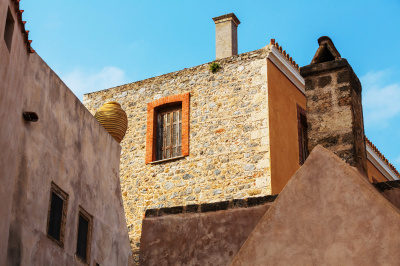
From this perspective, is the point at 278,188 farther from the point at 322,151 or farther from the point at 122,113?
the point at 322,151

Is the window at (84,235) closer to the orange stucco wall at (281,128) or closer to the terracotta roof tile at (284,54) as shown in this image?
the orange stucco wall at (281,128)

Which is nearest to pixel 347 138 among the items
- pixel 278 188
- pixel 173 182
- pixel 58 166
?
pixel 58 166

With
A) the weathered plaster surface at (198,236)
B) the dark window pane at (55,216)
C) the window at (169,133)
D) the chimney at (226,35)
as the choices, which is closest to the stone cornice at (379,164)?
the chimney at (226,35)

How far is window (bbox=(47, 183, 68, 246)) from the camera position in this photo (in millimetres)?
10461

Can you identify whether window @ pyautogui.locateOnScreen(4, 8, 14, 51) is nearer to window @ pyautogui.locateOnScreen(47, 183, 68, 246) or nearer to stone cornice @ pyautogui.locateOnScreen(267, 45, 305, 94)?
window @ pyautogui.locateOnScreen(47, 183, 68, 246)

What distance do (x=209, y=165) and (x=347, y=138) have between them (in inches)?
380

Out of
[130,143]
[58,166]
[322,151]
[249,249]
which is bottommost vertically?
[249,249]

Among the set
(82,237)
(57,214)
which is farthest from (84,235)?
(57,214)

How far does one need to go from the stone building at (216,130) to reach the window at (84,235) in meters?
5.14

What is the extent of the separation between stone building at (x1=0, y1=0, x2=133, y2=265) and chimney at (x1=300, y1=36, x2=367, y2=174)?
3.47m

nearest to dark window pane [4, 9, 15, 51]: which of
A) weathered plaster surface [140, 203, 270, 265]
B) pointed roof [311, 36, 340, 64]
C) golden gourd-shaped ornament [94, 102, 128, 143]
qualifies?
weathered plaster surface [140, 203, 270, 265]

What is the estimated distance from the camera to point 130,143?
18672 mm

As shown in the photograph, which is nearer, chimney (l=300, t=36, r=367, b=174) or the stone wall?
chimney (l=300, t=36, r=367, b=174)

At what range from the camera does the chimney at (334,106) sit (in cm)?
766
